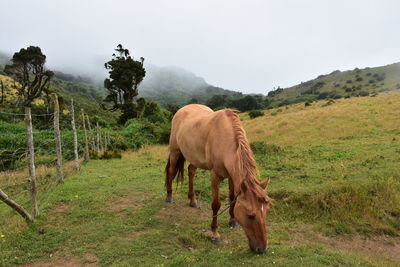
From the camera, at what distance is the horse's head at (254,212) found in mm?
3553

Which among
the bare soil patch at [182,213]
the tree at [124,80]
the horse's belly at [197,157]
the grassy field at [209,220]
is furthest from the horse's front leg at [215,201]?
the tree at [124,80]

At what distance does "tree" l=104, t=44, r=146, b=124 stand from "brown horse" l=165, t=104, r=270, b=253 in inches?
992

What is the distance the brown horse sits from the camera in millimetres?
3631

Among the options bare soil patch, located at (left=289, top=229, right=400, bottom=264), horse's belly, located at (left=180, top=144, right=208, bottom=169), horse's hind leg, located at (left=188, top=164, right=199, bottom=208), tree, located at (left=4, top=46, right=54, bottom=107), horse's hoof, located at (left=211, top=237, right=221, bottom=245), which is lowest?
bare soil patch, located at (left=289, top=229, right=400, bottom=264)

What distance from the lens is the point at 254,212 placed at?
354 cm

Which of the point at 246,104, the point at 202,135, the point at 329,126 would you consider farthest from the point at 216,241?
the point at 246,104

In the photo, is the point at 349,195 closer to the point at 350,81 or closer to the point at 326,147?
the point at 326,147

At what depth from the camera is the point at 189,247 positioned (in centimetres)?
468

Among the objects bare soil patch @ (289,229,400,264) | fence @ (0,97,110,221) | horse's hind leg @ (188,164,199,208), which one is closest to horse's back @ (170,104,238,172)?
horse's hind leg @ (188,164,199,208)

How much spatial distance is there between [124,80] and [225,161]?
92.5 ft

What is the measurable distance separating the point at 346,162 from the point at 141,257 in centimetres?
788

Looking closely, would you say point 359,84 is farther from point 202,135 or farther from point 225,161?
point 225,161

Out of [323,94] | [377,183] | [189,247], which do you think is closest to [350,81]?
[323,94]

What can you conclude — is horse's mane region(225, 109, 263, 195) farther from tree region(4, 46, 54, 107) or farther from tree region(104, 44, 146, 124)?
tree region(4, 46, 54, 107)
